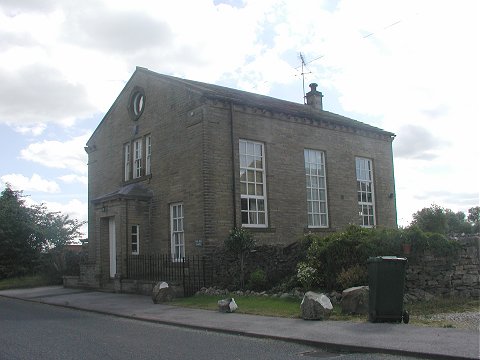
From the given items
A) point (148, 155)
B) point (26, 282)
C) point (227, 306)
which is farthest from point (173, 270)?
point (26, 282)

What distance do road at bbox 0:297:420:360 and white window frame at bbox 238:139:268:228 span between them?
7727 millimetres

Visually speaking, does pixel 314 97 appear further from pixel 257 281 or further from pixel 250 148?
pixel 257 281

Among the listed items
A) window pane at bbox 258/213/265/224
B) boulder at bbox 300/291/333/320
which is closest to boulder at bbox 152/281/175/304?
window pane at bbox 258/213/265/224

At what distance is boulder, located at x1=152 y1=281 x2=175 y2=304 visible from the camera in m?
14.8

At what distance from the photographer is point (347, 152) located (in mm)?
23219

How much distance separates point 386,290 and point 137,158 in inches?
582

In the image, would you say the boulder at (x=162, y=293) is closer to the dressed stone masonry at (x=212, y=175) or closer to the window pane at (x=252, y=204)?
the dressed stone masonry at (x=212, y=175)

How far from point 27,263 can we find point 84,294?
11898 mm

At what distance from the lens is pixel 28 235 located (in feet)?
94.6

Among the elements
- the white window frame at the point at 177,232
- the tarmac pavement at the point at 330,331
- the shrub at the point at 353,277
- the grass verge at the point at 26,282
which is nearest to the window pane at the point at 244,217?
the white window frame at the point at 177,232

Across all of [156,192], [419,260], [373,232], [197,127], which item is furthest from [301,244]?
[156,192]

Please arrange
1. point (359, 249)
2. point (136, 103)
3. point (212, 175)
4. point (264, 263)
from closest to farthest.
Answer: point (359, 249), point (264, 263), point (212, 175), point (136, 103)

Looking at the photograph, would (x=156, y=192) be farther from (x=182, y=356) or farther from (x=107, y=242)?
(x=182, y=356)

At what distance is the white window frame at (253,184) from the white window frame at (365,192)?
6038 mm
